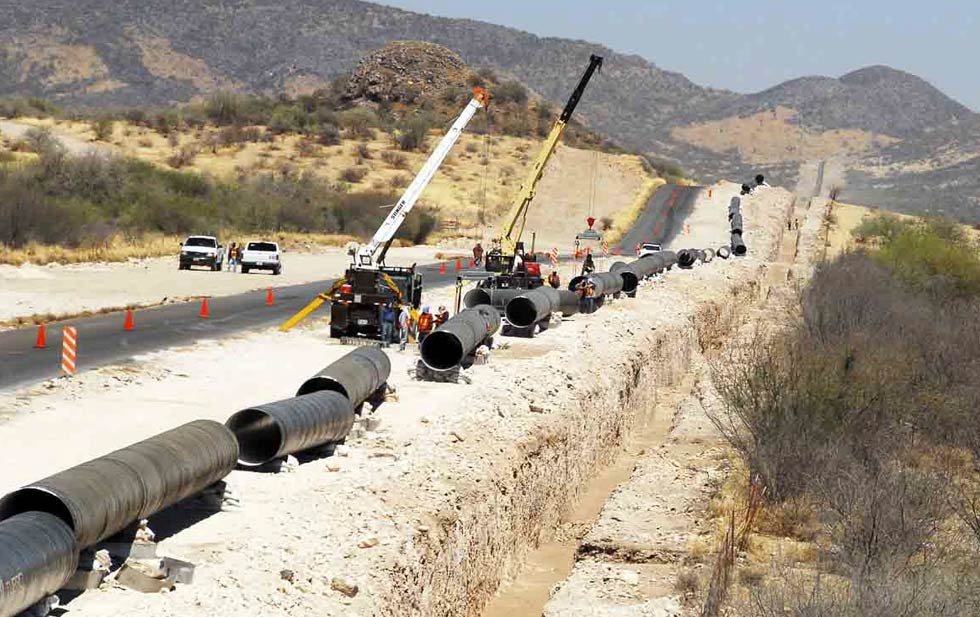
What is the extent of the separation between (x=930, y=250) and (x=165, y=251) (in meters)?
32.0

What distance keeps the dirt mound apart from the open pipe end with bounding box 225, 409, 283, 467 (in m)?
135

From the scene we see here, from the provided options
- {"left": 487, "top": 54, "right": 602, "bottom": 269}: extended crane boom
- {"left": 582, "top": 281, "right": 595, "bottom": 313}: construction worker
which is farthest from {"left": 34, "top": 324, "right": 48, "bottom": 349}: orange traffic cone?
{"left": 582, "top": 281, "right": 595, "bottom": 313}: construction worker

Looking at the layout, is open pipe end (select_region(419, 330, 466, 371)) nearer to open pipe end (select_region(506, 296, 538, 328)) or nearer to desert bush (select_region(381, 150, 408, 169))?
open pipe end (select_region(506, 296, 538, 328))

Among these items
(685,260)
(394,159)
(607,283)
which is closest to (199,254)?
(607,283)

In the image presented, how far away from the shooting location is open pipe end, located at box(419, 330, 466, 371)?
1106 inches

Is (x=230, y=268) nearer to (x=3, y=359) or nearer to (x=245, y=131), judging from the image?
(x=3, y=359)

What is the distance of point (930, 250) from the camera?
189 feet

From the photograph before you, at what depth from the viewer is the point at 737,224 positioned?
86.2m

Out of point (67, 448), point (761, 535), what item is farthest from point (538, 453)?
point (67, 448)

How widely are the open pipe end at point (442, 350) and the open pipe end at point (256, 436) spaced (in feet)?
30.9

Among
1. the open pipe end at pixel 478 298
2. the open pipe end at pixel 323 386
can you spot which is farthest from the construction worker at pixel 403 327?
the open pipe end at pixel 323 386

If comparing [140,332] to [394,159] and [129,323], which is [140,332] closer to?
[129,323]

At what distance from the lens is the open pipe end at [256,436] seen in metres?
18.3

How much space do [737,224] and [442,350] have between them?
197ft
